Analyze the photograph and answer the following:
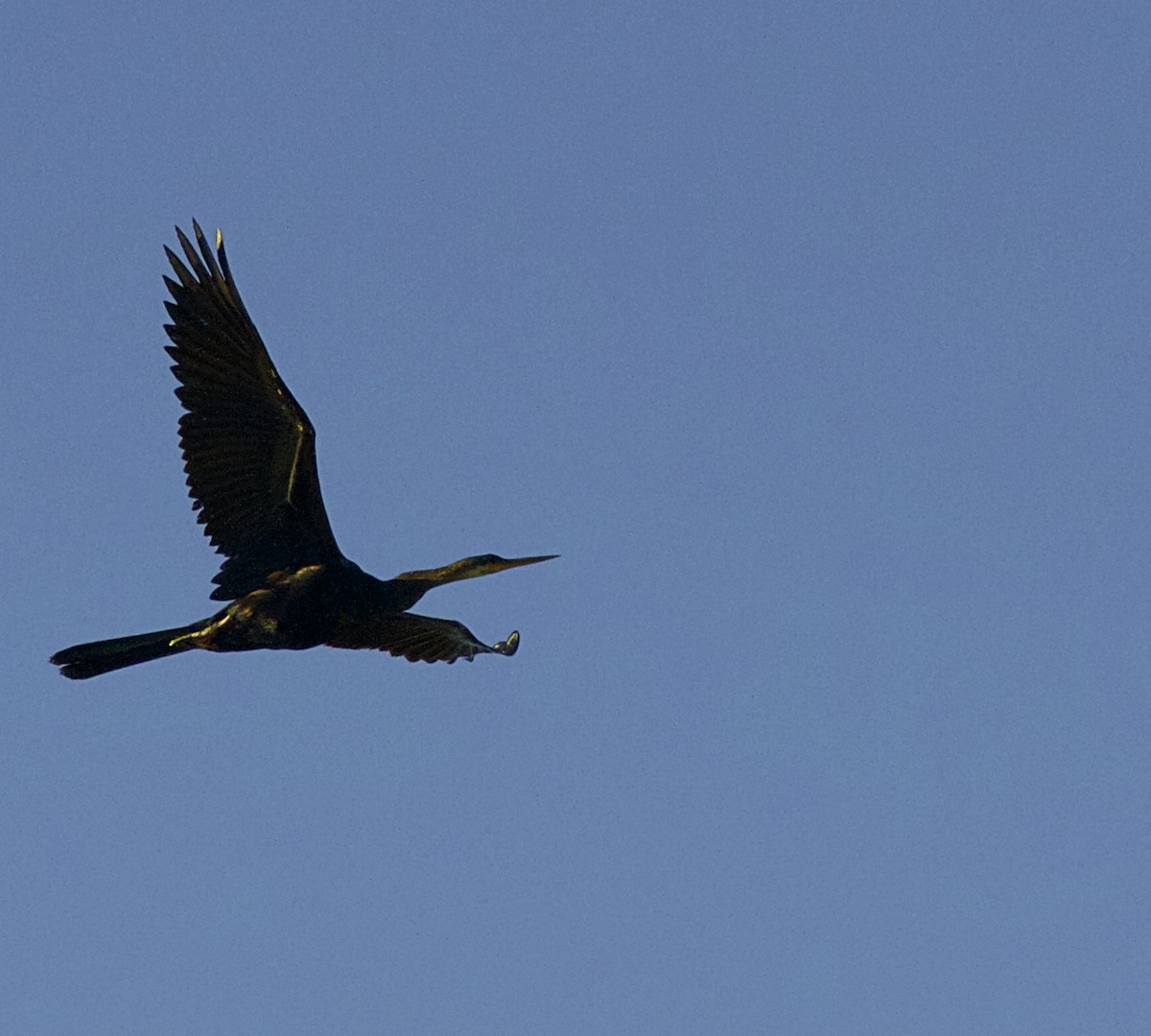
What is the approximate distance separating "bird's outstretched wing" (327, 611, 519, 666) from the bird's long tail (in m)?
2.94

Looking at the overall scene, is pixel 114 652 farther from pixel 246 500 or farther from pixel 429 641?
pixel 429 641

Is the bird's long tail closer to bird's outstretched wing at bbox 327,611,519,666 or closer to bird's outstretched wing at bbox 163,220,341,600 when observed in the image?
bird's outstretched wing at bbox 163,220,341,600

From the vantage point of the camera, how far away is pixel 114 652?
59.2 ft

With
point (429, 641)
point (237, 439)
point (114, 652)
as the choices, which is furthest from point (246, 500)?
point (429, 641)

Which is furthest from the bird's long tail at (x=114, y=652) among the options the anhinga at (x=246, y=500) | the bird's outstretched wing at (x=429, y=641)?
the bird's outstretched wing at (x=429, y=641)

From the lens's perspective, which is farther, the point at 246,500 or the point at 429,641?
the point at 429,641

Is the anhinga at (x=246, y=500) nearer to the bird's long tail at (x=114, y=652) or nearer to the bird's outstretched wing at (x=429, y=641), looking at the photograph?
the bird's long tail at (x=114, y=652)

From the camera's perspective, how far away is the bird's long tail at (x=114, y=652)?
18.0 m

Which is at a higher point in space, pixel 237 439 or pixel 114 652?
pixel 237 439

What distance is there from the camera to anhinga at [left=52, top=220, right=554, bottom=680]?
714 inches

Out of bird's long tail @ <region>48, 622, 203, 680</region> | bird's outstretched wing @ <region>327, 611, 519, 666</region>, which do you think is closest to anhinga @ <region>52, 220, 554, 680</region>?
bird's long tail @ <region>48, 622, 203, 680</region>

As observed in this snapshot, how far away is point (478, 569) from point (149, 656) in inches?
131

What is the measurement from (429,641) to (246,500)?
11.2ft

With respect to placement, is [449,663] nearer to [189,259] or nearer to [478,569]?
[478,569]
